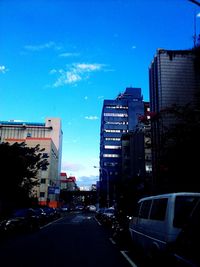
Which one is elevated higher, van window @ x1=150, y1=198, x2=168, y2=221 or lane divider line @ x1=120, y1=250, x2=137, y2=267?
van window @ x1=150, y1=198, x2=168, y2=221

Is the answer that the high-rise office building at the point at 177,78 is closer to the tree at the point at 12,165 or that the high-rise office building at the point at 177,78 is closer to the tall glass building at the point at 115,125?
the tree at the point at 12,165

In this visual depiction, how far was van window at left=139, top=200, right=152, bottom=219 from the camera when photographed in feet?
33.9

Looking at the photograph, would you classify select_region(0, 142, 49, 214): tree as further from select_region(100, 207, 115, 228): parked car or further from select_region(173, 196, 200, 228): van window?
select_region(173, 196, 200, 228): van window

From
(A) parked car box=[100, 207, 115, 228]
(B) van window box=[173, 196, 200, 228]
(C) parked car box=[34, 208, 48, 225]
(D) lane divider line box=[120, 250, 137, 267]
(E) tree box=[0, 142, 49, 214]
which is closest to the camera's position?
(B) van window box=[173, 196, 200, 228]

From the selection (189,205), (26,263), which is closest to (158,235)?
(189,205)

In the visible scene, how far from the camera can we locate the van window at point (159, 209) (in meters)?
8.32

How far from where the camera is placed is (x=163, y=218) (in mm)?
8188

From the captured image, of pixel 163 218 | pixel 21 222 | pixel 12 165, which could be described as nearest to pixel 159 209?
pixel 163 218

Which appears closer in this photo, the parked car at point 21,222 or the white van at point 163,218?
the white van at point 163,218

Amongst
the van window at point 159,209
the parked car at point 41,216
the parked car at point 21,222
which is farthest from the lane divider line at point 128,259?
the parked car at point 41,216

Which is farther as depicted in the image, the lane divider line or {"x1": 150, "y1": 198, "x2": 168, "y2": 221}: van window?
the lane divider line

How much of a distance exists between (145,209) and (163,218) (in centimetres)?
258

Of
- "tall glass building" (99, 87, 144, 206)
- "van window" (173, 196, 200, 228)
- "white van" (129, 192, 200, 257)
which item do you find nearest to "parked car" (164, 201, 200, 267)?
"white van" (129, 192, 200, 257)

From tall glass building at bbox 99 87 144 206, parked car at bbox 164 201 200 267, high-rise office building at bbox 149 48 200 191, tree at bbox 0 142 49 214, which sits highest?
tall glass building at bbox 99 87 144 206
